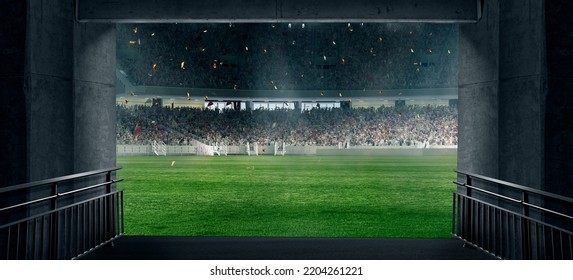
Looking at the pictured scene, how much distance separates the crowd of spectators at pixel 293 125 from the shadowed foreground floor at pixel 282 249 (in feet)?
159

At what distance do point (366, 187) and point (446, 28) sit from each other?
56040mm

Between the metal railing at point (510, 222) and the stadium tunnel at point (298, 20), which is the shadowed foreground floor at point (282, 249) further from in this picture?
the stadium tunnel at point (298, 20)

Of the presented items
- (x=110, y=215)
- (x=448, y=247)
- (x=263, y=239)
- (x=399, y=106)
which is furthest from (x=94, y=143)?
(x=399, y=106)

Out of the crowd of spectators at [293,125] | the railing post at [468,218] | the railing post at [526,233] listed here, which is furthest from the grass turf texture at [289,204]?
the crowd of spectators at [293,125]

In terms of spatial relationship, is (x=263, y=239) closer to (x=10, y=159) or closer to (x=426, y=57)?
(x=10, y=159)

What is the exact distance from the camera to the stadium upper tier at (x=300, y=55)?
232 feet

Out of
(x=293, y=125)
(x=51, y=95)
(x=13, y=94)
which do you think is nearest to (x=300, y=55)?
(x=293, y=125)

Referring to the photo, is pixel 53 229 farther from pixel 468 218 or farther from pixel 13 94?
pixel 468 218

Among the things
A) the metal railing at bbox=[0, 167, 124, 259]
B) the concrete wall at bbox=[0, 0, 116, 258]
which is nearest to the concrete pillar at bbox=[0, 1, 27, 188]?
the concrete wall at bbox=[0, 0, 116, 258]

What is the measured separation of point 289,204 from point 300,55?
194ft

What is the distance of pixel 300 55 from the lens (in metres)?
75.1

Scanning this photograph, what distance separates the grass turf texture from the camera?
12617 mm

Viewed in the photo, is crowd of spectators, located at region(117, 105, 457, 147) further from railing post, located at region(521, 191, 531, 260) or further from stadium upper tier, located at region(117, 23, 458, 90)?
railing post, located at region(521, 191, 531, 260)

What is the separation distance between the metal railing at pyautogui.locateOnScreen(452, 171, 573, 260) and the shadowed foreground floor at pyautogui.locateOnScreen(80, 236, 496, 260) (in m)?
0.28
